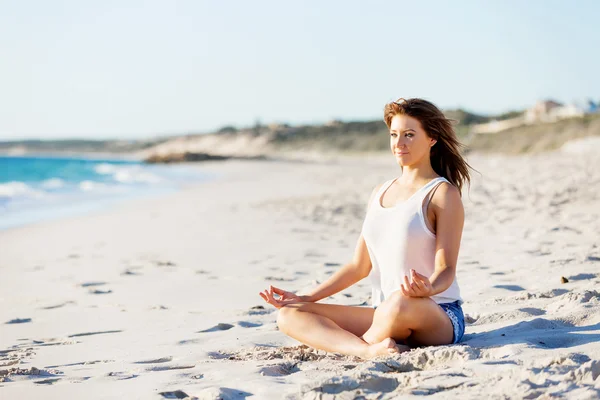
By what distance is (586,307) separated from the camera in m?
3.61

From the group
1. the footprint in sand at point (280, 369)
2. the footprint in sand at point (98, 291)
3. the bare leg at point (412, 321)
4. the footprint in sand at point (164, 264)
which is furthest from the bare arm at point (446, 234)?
the footprint in sand at point (164, 264)

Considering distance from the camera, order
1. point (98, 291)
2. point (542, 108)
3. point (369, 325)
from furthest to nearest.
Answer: point (542, 108)
point (98, 291)
point (369, 325)

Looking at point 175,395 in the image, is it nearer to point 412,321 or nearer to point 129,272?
point 412,321

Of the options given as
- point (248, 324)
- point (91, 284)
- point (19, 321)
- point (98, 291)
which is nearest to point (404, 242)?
point (248, 324)

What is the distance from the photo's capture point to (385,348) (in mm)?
3041

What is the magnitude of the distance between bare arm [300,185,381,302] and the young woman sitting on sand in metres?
0.01

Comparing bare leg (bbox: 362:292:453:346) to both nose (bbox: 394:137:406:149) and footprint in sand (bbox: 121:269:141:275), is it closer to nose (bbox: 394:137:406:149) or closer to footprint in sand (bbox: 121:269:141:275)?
nose (bbox: 394:137:406:149)

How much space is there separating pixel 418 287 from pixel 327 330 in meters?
0.63

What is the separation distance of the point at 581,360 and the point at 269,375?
125 centimetres

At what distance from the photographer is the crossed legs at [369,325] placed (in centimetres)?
309

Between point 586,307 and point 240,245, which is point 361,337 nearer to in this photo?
point 586,307

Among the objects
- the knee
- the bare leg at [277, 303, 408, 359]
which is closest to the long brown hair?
the bare leg at [277, 303, 408, 359]

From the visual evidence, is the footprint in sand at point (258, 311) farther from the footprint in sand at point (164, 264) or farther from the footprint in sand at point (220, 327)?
the footprint in sand at point (164, 264)

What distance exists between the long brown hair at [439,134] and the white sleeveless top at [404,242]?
0.14 metres
